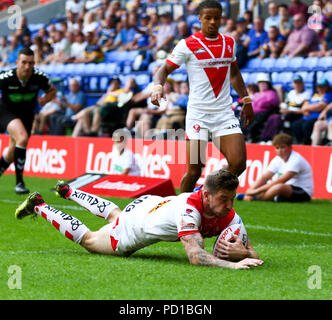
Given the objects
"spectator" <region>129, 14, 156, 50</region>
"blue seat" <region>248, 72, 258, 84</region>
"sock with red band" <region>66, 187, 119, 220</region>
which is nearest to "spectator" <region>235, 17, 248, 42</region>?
"blue seat" <region>248, 72, 258, 84</region>

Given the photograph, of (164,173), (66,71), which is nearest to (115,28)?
(66,71)

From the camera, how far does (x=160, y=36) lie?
65.3 ft

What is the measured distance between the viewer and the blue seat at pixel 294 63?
16281mm

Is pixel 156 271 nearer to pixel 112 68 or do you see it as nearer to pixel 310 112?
pixel 310 112

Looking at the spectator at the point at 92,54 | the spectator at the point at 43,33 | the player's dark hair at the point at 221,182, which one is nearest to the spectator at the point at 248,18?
the spectator at the point at 92,54

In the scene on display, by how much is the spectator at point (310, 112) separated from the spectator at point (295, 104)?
203mm

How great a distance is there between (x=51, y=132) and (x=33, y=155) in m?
2.26

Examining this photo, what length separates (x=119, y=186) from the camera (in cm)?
1226

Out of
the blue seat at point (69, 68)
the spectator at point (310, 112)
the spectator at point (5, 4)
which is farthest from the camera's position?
the spectator at point (5, 4)

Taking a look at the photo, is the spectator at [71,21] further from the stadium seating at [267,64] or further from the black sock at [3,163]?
the black sock at [3,163]

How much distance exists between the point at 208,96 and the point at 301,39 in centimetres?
860

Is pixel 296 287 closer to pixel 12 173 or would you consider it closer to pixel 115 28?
pixel 12 173

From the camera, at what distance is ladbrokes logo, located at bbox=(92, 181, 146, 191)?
39.5 feet

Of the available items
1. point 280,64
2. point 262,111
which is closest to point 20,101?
point 262,111
